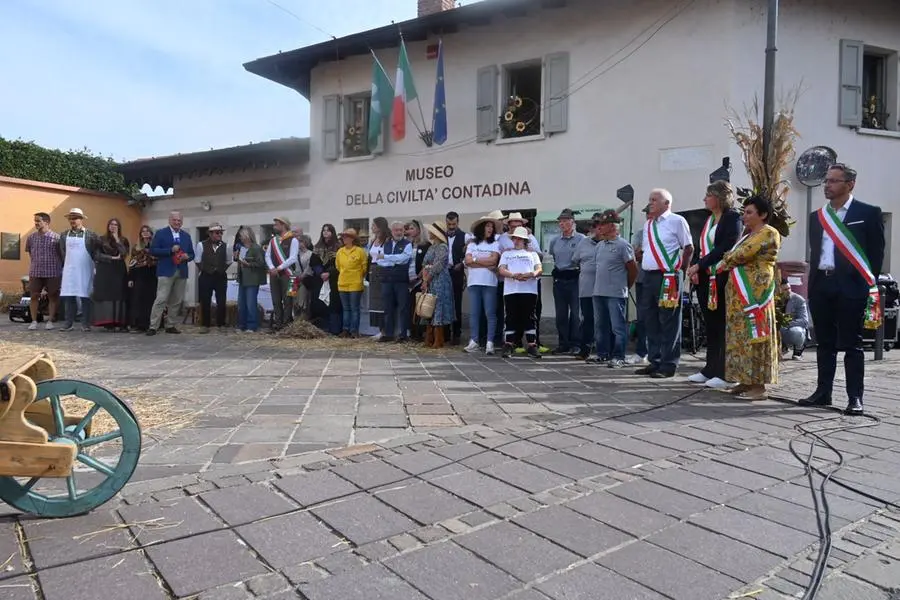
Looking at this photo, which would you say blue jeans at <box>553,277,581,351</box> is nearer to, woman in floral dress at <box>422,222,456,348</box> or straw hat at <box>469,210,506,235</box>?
straw hat at <box>469,210,506,235</box>

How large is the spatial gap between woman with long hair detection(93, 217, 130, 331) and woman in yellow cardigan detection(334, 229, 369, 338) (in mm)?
3680

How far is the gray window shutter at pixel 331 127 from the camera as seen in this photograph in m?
14.2

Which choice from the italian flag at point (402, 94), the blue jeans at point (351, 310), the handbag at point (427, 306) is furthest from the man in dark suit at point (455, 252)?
the italian flag at point (402, 94)

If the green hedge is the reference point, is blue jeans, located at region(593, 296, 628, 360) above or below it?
below

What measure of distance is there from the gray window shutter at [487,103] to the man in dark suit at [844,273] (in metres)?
7.75

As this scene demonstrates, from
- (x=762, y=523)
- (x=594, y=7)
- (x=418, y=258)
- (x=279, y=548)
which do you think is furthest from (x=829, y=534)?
(x=594, y=7)

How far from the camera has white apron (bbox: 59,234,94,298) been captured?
34.4 ft

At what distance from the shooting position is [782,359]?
8367 millimetres

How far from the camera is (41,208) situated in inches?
683

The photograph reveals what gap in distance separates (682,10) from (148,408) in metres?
9.89

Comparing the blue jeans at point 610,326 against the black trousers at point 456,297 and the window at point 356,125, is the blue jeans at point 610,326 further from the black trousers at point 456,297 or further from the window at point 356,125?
the window at point 356,125

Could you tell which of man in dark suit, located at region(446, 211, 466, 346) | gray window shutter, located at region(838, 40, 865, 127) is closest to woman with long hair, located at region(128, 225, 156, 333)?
man in dark suit, located at region(446, 211, 466, 346)

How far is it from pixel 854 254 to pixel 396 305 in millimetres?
6138

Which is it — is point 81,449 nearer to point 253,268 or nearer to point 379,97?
point 253,268
